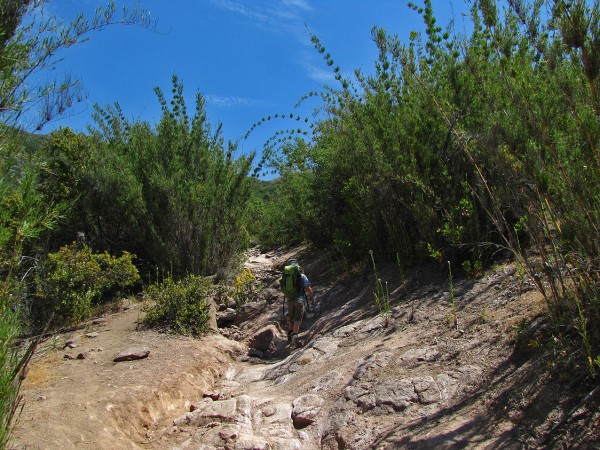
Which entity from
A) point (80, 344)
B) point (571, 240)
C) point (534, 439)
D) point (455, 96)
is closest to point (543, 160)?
point (571, 240)

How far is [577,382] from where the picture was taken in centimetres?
335

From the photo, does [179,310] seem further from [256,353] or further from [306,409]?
[306,409]

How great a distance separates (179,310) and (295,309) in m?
1.97

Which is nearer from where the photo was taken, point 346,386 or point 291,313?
point 346,386

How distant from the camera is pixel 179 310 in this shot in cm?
802

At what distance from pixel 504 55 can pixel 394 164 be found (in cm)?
392

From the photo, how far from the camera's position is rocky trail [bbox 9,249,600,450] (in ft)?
11.6

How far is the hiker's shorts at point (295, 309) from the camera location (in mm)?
8508

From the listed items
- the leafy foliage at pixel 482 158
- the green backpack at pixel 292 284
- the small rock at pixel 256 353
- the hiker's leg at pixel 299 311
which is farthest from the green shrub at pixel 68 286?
the leafy foliage at pixel 482 158

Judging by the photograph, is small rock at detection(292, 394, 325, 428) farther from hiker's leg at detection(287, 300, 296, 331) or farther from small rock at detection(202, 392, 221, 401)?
hiker's leg at detection(287, 300, 296, 331)

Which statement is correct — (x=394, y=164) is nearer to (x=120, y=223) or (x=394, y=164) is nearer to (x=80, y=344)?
(x=80, y=344)

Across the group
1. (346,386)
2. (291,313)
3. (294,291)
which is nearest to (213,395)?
(346,386)

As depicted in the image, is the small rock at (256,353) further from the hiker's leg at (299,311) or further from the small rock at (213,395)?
the small rock at (213,395)

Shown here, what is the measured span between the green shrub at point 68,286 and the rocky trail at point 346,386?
56 centimetres
